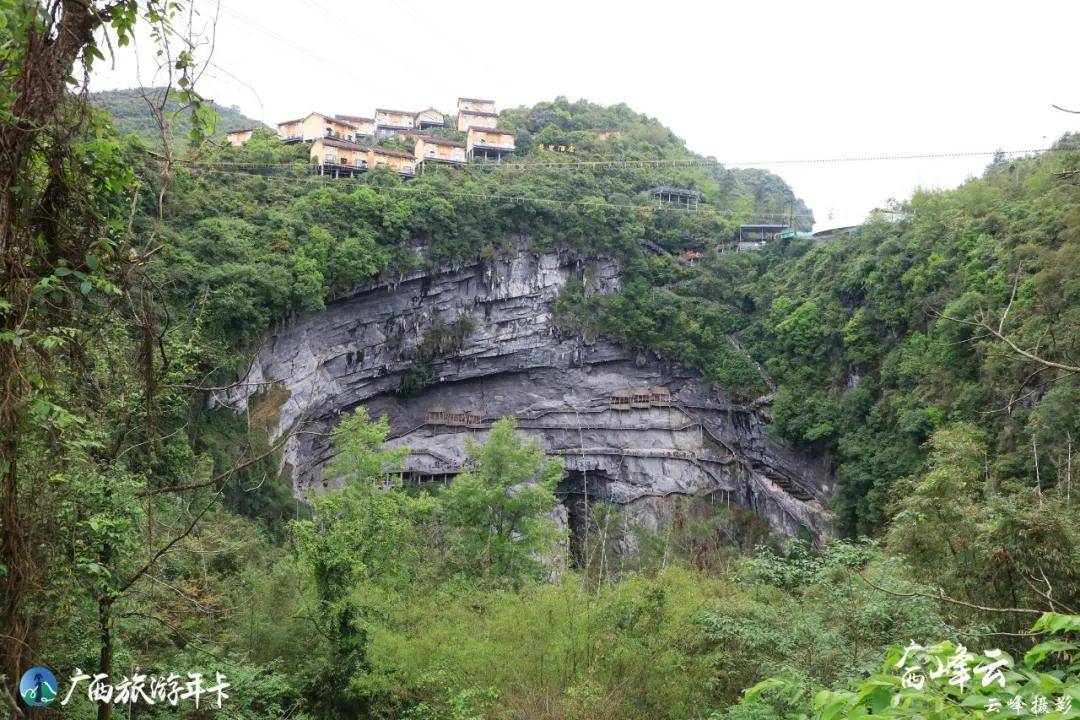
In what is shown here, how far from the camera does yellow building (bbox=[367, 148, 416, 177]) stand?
26.2 metres

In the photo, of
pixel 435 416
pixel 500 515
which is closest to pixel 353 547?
pixel 500 515

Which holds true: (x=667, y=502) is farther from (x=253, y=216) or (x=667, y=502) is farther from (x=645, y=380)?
(x=253, y=216)

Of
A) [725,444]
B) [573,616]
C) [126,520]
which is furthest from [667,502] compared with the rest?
[126,520]

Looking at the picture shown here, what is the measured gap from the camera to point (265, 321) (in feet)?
59.8

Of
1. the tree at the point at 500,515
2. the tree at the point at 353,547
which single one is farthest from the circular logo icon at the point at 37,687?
the tree at the point at 500,515

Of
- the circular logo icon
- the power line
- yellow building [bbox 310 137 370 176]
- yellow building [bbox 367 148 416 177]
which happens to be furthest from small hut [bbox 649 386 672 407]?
the circular logo icon

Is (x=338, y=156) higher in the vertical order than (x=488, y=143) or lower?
lower

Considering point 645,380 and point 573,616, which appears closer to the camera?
point 573,616

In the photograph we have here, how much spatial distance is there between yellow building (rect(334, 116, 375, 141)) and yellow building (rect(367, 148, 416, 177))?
3.97m

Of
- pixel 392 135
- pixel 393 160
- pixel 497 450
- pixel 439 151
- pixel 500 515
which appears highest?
pixel 392 135

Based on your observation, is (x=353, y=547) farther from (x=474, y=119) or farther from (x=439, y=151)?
(x=474, y=119)

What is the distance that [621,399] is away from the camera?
26.4 m

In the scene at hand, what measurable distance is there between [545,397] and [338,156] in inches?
440

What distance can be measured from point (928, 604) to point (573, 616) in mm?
3295
